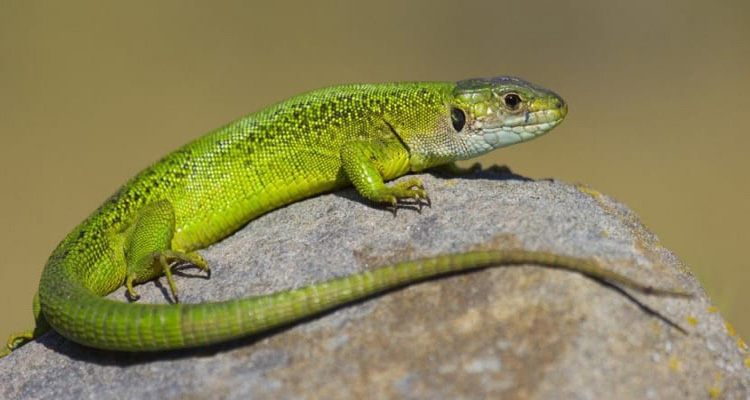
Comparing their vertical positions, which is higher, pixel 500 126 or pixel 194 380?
pixel 500 126

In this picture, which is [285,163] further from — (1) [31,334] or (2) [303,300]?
(1) [31,334]

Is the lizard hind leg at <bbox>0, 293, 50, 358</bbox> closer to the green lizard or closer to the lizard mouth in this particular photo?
the green lizard

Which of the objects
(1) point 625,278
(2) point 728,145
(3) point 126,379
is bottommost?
(2) point 728,145

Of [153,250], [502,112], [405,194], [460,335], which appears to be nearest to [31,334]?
[153,250]

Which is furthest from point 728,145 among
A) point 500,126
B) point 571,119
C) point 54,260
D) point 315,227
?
point 54,260

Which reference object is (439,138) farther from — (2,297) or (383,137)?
(2,297)

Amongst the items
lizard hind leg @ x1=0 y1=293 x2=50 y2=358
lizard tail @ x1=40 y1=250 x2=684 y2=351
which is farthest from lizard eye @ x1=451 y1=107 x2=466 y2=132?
lizard hind leg @ x1=0 y1=293 x2=50 y2=358

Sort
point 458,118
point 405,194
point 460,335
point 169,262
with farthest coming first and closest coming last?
point 458,118 < point 169,262 < point 405,194 < point 460,335
